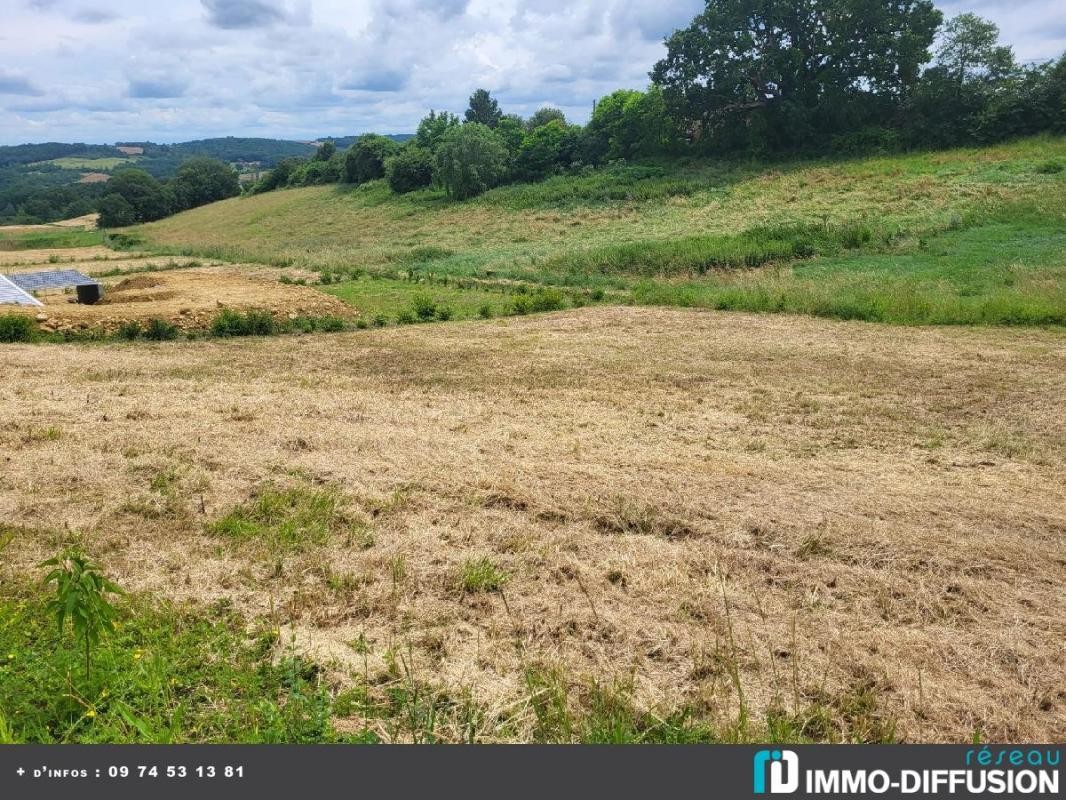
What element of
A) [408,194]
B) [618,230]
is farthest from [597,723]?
[408,194]

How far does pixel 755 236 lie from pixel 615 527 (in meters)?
25.3

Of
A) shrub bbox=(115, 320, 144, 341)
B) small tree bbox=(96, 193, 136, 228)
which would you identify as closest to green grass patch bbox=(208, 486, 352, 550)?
shrub bbox=(115, 320, 144, 341)

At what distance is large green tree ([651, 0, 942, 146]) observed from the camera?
176 feet

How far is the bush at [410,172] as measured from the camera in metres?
61.5

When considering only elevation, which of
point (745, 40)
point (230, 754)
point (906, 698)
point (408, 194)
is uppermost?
point (745, 40)

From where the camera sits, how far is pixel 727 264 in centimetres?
2608

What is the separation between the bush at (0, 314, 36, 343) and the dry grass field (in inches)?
182

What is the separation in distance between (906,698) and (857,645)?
537mm

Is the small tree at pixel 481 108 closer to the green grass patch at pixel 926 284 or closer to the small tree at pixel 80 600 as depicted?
the green grass patch at pixel 926 284

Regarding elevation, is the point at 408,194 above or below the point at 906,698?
above

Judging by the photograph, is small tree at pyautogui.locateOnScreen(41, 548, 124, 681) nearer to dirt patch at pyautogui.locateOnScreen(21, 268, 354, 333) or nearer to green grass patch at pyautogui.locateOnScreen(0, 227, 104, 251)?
dirt patch at pyautogui.locateOnScreen(21, 268, 354, 333)

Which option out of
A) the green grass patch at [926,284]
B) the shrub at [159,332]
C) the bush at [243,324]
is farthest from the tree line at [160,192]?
the green grass patch at [926,284]

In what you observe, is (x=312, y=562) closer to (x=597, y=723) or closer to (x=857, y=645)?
(x=597, y=723)

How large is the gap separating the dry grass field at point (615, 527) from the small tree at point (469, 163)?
45287mm
